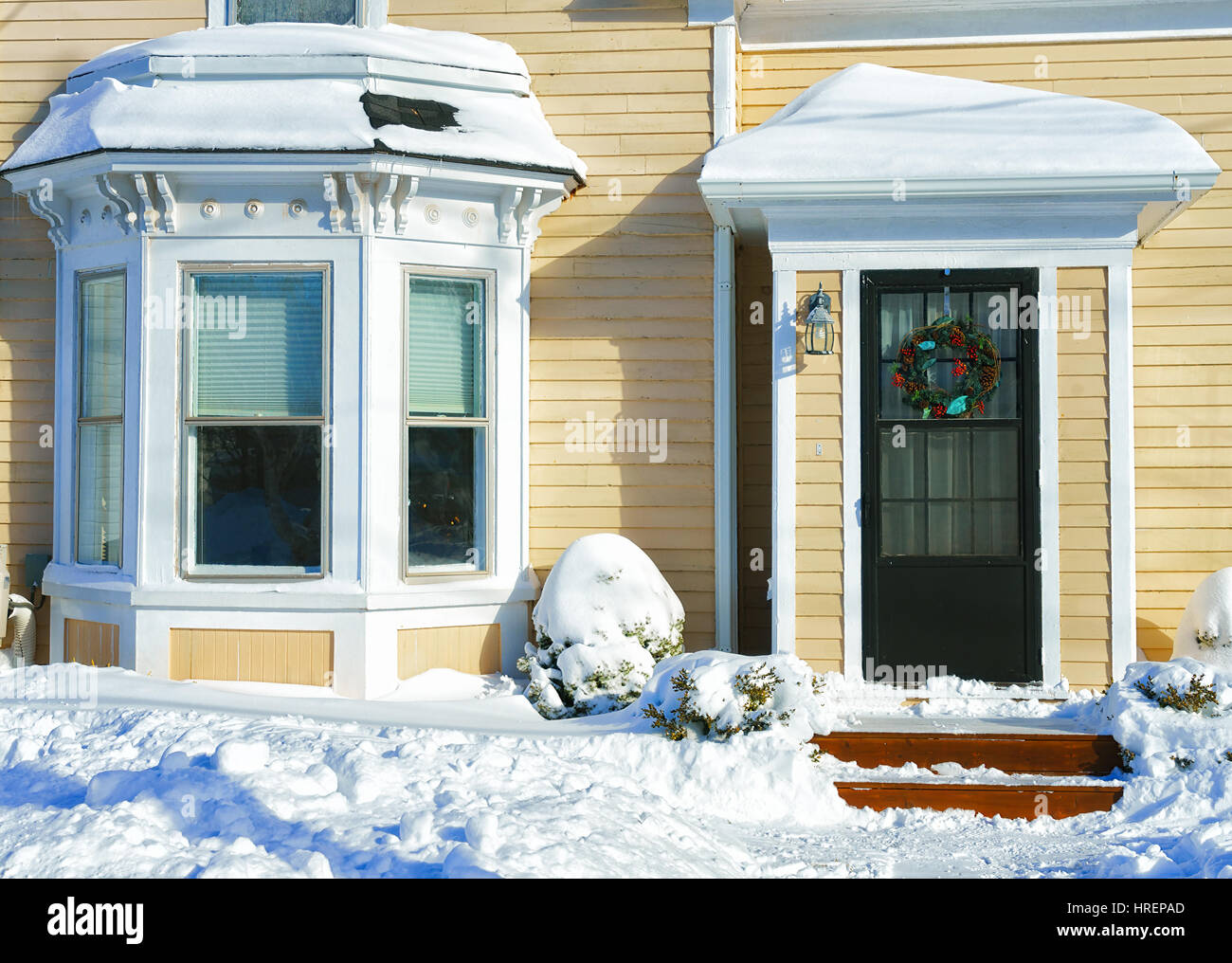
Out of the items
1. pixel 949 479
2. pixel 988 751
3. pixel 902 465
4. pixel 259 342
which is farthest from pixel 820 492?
pixel 259 342

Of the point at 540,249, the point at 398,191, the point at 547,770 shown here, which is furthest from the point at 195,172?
the point at 547,770

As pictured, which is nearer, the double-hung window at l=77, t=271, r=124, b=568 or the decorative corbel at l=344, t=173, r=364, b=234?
the decorative corbel at l=344, t=173, r=364, b=234

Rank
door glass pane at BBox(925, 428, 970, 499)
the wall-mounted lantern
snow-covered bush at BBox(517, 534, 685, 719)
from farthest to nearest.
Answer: door glass pane at BBox(925, 428, 970, 499) → the wall-mounted lantern → snow-covered bush at BBox(517, 534, 685, 719)

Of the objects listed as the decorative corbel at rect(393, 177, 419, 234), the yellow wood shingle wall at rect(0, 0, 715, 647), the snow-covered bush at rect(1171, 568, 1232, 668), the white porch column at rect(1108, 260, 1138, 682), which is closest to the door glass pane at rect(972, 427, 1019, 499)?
the white porch column at rect(1108, 260, 1138, 682)

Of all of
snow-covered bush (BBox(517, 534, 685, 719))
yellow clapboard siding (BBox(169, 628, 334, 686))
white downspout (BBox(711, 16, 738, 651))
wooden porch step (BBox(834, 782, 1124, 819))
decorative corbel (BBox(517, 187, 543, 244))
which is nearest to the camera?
wooden porch step (BBox(834, 782, 1124, 819))

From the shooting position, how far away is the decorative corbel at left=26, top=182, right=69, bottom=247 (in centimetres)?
746

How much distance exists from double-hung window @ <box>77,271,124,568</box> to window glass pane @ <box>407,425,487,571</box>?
6.40 ft

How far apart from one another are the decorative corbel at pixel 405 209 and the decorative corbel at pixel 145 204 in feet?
5.01

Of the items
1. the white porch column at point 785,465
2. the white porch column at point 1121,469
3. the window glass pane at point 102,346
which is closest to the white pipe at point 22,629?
the window glass pane at point 102,346

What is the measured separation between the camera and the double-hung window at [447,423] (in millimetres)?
7328

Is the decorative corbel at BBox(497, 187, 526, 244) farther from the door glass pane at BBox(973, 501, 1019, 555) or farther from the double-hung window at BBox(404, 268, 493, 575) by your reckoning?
the door glass pane at BBox(973, 501, 1019, 555)

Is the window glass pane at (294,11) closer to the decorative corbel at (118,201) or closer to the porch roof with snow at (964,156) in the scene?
the decorative corbel at (118,201)

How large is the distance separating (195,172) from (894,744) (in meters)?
5.36

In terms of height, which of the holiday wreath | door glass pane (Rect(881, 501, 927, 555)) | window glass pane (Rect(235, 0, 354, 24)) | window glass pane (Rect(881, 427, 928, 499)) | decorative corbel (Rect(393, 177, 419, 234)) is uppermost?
window glass pane (Rect(235, 0, 354, 24))
